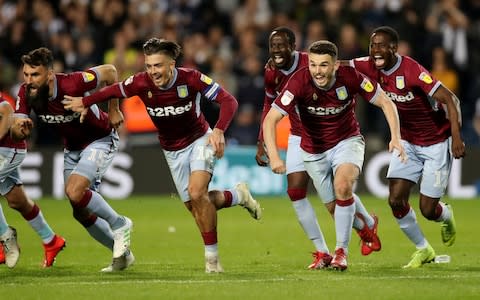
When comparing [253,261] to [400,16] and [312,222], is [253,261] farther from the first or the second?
[400,16]

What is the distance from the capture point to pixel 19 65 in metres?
20.4

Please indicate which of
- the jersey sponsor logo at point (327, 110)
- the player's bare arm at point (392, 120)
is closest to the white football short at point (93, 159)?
the jersey sponsor logo at point (327, 110)

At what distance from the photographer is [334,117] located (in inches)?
410

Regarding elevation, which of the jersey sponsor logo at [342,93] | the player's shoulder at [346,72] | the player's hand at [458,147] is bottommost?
the player's hand at [458,147]

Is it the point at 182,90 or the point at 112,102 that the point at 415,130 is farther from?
the point at 112,102

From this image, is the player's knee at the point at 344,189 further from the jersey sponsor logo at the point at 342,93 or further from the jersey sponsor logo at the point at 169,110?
the jersey sponsor logo at the point at 169,110

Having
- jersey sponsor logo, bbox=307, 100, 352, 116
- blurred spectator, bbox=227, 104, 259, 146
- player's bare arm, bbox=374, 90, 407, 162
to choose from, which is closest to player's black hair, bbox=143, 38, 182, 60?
jersey sponsor logo, bbox=307, 100, 352, 116

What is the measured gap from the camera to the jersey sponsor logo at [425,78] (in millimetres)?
10531

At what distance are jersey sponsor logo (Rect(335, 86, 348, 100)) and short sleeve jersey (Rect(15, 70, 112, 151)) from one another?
7.39 ft

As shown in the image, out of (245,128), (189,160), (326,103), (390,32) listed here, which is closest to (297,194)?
(326,103)

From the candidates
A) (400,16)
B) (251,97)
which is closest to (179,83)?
(251,97)

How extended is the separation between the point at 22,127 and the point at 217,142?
1.84 m

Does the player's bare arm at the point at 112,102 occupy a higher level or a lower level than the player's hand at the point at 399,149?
higher

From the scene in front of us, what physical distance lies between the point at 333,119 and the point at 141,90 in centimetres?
179
